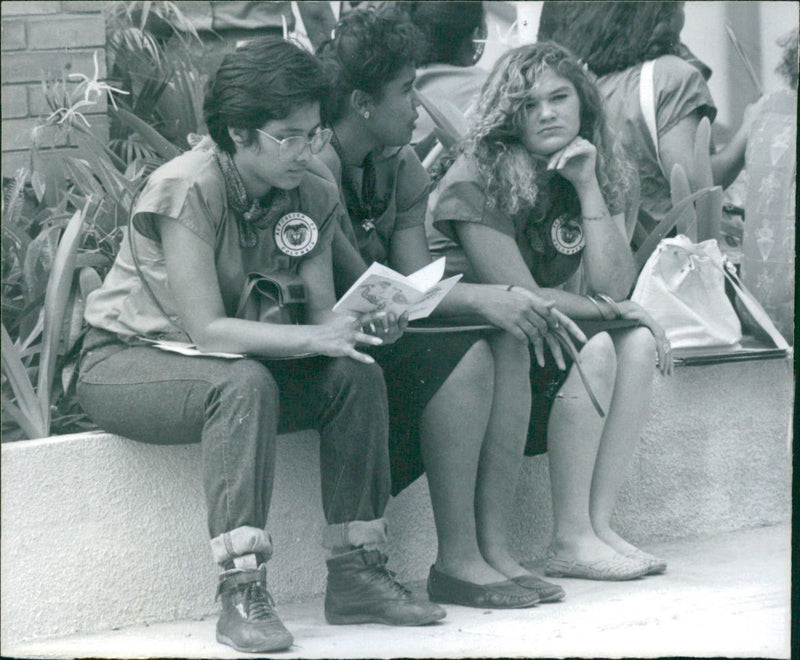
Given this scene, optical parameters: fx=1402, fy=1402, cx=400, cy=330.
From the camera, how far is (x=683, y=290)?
3.82 m

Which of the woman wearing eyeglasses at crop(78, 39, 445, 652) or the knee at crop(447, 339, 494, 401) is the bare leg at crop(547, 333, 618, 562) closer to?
the knee at crop(447, 339, 494, 401)

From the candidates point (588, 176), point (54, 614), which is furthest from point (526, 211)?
point (54, 614)

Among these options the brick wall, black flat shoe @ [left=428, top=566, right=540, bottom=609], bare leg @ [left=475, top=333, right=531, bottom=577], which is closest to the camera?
black flat shoe @ [left=428, top=566, right=540, bottom=609]

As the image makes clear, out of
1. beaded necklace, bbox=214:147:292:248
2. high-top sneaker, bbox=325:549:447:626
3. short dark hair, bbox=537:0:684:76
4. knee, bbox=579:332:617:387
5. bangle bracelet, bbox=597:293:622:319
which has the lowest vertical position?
high-top sneaker, bbox=325:549:447:626

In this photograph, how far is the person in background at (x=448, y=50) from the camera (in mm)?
4289

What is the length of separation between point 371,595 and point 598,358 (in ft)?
2.74

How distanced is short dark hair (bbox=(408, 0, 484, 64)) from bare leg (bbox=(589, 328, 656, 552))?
1.30 metres

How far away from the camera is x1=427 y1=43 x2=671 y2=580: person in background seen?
11.0 ft

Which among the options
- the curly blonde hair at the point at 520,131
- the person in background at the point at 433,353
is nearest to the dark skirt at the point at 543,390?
the person in background at the point at 433,353

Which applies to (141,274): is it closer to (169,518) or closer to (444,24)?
(169,518)

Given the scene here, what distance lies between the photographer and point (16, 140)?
4062 millimetres

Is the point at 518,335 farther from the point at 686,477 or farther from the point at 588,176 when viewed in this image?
the point at 686,477

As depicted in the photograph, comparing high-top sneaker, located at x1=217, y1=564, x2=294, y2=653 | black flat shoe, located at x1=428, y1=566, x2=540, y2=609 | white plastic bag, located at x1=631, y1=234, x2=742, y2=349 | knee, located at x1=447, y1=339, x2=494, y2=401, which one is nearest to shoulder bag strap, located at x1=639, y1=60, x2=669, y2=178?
white plastic bag, located at x1=631, y1=234, x2=742, y2=349

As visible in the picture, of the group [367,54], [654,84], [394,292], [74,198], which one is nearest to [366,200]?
[367,54]
